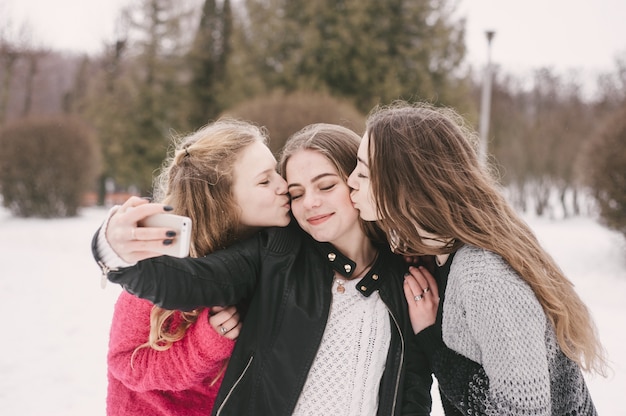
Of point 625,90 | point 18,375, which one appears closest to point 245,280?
point 18,375

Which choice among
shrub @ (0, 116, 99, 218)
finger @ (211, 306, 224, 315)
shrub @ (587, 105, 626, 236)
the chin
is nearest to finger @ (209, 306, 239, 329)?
finger @ (211, 306, 224, 315)

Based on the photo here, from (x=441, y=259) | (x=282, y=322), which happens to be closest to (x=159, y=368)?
(x=282, y=322)

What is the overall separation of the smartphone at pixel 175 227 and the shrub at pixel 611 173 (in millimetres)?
9526

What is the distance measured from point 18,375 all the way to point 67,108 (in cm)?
3269

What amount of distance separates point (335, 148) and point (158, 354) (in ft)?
3.79

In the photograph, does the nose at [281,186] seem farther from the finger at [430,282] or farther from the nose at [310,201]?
the finger at [430,282]

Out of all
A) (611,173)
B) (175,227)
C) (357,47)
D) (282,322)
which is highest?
(357,47)

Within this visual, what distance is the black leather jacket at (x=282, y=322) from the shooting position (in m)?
1.83

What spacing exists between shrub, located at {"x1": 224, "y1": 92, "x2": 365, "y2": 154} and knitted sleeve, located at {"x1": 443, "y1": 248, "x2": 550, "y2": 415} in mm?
7352

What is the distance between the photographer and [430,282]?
A: 2.10 m

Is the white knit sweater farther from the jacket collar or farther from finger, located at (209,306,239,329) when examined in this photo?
finger, located at (209,306,239,329)

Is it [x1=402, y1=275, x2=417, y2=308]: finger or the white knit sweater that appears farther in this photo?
[x1=402, y1=275, x2=417, y2=308]: finger

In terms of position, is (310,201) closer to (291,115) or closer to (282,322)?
(282,322)

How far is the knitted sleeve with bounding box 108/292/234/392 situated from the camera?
189cm
